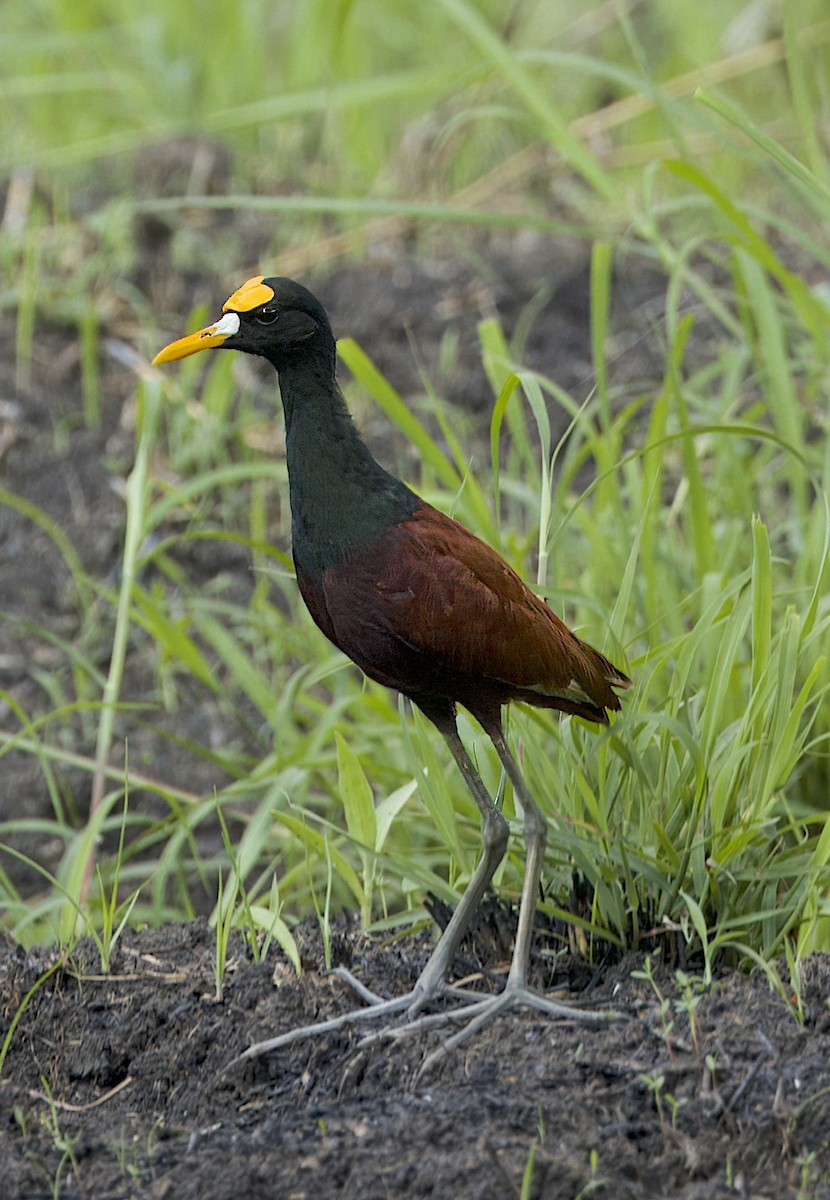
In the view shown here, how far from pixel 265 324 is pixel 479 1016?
1.29 meters

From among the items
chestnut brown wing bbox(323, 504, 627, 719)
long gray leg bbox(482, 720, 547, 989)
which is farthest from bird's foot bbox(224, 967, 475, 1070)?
chestnut brown wing bbox(323, 504, 627, 719)

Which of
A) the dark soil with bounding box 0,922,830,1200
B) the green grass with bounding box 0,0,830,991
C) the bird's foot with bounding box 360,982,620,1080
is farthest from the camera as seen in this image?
the green grass with bounding box 0,0,830,991

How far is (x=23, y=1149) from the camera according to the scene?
7.56ft

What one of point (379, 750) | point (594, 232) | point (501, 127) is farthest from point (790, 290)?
point (501, 127)

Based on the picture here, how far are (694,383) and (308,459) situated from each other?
214 cm

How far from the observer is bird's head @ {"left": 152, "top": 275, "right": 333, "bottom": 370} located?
8.96 ft

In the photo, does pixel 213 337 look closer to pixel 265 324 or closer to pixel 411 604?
pixel 265 324

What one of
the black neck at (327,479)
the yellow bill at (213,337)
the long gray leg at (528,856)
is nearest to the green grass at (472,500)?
the long gray leg at (528,856)

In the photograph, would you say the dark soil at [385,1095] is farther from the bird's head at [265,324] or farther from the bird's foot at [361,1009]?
the bird's head at [265,324]

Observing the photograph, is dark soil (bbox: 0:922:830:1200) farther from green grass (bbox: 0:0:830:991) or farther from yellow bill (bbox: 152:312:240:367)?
yellow bill (bbox: 152:312:240:367)

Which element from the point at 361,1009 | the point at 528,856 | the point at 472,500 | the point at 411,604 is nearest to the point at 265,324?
the point at 411,604

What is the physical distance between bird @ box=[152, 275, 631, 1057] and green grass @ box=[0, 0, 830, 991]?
0.52ft

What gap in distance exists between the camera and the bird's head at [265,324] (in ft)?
8.96

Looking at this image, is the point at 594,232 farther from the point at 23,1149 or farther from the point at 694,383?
the point at 23,1149
